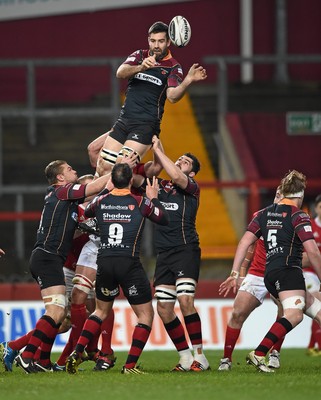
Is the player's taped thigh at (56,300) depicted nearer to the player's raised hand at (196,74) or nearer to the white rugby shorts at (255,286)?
the white rugby shorts at (255,286)

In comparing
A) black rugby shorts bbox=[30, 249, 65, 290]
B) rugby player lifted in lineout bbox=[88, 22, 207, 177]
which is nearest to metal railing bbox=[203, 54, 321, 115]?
rugby player lifted in lineout bbox=[88, 22, 207, 177]

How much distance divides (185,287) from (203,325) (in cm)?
437

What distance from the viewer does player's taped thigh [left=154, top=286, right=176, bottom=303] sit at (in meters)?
13.2

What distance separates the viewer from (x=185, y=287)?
13109mm

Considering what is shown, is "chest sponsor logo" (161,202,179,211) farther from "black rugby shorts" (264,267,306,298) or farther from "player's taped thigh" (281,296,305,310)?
"player's taped thigh" (281,296,305,310)

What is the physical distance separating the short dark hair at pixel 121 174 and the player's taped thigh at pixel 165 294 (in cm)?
146

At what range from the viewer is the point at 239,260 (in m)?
12.9

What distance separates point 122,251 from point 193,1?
14.5 metres

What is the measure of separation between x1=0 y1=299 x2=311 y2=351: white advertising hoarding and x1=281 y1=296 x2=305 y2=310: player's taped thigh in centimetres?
490

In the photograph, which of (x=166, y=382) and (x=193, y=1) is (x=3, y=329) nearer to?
(x=166, y=382)

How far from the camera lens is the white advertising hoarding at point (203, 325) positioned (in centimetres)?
1717

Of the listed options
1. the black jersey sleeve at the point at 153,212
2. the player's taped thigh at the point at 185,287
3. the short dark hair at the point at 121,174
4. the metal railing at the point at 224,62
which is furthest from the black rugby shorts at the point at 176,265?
the metal railing at the point at 224,62

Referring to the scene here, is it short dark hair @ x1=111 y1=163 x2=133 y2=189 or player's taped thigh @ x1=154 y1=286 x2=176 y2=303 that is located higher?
short dark hair @ x1=111 y1=163 x2=133 y2=189

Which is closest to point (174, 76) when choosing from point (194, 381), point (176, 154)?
point (194, 381)
